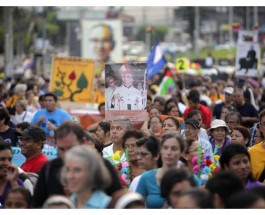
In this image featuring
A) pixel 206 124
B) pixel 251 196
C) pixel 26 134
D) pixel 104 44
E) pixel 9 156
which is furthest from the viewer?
pixel 104 44

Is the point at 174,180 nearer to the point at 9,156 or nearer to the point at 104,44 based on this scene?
the point at 9,156

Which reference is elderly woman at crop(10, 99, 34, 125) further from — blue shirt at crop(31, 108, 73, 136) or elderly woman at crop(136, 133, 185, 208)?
elderly woman at crop(136, 133, 185, 208)

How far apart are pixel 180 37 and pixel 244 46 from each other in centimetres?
11895

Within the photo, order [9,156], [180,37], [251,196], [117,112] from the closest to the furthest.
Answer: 1. [251,196]
2. [9,156]
3. [117,112]
4. [180,37]

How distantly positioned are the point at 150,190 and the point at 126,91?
17.9 feet

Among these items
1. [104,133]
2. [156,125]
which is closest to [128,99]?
[104,133]

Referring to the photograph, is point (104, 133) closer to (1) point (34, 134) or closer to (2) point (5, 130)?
(2) point (5, 130)

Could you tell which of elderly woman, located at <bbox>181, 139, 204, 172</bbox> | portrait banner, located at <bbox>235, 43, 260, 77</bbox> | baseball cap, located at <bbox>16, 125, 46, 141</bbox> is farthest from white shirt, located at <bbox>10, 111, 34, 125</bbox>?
elderly woman, located at <bbox>181, 139, 204, 172</bbox>

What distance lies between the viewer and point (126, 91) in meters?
15.0

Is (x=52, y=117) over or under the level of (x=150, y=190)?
under

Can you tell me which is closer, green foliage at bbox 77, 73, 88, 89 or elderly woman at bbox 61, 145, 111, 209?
elderly woman at bbox 61, 145, 111, 209

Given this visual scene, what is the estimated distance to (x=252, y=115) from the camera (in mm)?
18844

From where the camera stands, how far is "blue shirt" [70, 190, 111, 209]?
791 cm
